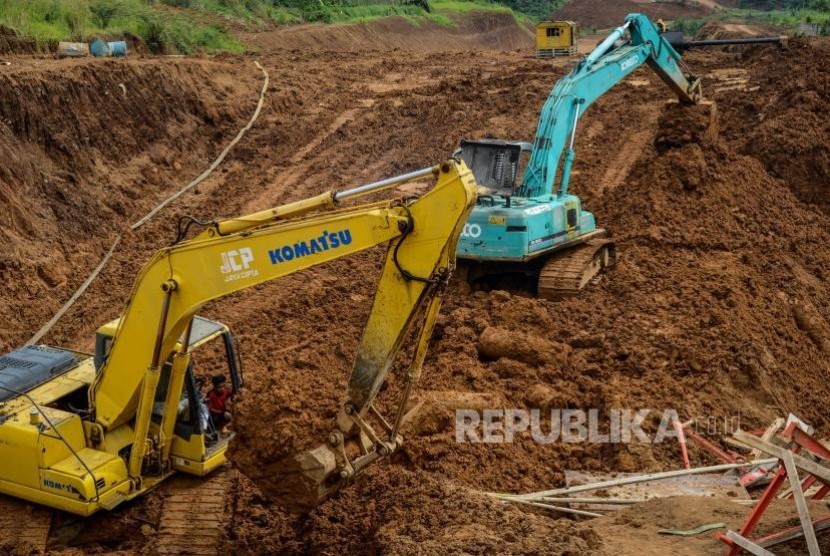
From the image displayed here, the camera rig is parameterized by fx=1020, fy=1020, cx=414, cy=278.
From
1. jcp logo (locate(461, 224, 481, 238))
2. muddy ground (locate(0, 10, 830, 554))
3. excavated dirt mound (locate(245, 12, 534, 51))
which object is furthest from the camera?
excavated dirt mound (locate(245, 12, 534, 51))

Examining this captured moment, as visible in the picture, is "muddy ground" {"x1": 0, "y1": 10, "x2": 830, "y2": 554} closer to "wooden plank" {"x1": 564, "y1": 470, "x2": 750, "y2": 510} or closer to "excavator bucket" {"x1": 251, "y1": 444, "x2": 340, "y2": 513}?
"excavator bucket" {"x1": 251, "y1": 444, "x2": 340, "y2": 513}

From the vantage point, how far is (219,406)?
915 cm

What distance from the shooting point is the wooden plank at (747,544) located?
6.84m

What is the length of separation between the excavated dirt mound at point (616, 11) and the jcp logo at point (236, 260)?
44407 mm

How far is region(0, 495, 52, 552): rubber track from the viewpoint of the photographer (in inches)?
329

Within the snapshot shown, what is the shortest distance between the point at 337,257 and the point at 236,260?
0.76 m

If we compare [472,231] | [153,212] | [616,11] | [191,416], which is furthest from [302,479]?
[616,11]

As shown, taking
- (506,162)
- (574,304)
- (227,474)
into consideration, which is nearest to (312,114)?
(506,162)

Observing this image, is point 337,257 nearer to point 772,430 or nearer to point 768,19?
point 772,430

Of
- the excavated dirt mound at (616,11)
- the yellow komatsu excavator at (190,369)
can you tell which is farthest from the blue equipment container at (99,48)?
the excavated dirt mound at (616,11)

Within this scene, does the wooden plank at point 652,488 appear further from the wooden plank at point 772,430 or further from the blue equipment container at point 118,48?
the blue equipment container at point 118,48

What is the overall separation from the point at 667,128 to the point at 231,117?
29.5ft

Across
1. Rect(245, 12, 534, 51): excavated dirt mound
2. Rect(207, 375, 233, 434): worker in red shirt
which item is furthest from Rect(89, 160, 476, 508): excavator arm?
Rect(245, 12, 534, 51): excavated dirt mound

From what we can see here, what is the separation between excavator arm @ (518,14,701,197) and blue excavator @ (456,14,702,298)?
0.05 ft
